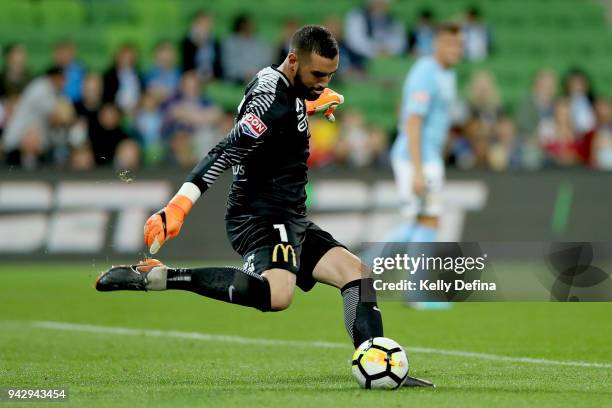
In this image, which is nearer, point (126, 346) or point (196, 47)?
point (126, 346)

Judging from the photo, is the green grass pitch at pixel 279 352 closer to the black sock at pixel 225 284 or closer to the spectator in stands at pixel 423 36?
the black sock at pixel 225 284

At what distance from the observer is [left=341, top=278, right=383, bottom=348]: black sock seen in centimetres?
698

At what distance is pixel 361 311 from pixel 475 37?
14.5 m

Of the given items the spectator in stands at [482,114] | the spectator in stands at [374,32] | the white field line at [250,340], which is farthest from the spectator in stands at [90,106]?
the white field line at [250,340]

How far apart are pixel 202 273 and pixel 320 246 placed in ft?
2.92

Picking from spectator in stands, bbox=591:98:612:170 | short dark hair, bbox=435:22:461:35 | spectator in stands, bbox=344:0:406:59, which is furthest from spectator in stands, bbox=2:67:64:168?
spectator in stands, bbox=591:98:612:170

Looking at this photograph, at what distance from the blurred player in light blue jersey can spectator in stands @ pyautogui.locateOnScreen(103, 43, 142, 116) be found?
20.5 ft

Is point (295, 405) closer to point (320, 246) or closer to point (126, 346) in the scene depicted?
point (320, 246)

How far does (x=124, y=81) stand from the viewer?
678 inches

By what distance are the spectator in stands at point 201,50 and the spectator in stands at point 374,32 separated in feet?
7.63

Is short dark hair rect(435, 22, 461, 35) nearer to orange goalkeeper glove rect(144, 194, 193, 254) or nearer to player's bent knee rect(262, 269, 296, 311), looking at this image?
player's bent knee rect(262, 269, 296, 311)

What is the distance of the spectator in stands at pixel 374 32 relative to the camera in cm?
1970

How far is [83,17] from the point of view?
20219mm

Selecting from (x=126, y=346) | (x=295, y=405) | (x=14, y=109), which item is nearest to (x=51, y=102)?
(x=14, y=109)
